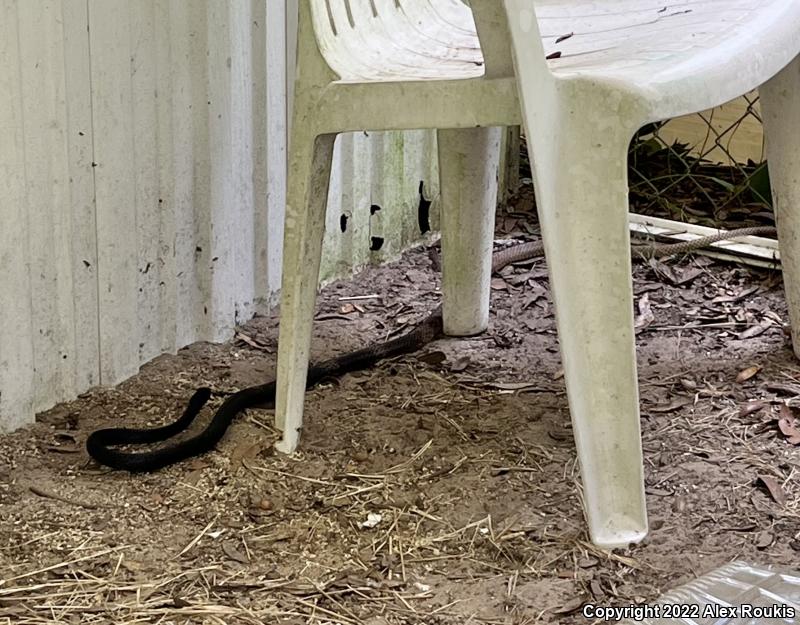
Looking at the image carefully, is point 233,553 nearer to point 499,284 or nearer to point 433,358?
point 433,358

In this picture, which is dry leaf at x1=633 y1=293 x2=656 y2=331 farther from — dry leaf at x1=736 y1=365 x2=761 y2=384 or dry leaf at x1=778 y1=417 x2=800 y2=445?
dry leaf at x1=778 y1=417 x2=800 y2=445

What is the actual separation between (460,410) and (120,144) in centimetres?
72

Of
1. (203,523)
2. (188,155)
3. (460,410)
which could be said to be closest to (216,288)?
(188,155)

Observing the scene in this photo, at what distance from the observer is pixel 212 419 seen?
69.9 inches

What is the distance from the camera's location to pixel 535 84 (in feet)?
4.30

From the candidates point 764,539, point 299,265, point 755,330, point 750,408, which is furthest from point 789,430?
point 299,265

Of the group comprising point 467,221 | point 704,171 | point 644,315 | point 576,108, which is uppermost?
point 576,108

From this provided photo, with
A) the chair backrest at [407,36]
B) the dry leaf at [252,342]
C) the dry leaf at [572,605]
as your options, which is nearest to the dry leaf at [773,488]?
the dry leaf at [572,605]

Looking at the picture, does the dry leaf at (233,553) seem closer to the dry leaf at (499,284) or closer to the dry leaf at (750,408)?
the dry leaf at (750,408)

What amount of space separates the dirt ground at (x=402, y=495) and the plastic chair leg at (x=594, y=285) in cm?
12

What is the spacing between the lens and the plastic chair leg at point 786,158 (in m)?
1.91

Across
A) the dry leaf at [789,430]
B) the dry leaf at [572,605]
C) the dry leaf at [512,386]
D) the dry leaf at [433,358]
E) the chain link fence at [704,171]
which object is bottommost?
the dry leaf at [512,386]

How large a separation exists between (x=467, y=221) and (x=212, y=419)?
63 cm

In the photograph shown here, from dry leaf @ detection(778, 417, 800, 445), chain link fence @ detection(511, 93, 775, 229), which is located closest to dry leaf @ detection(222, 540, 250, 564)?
dry leaf @ detection(778, 417, 800, 445)
